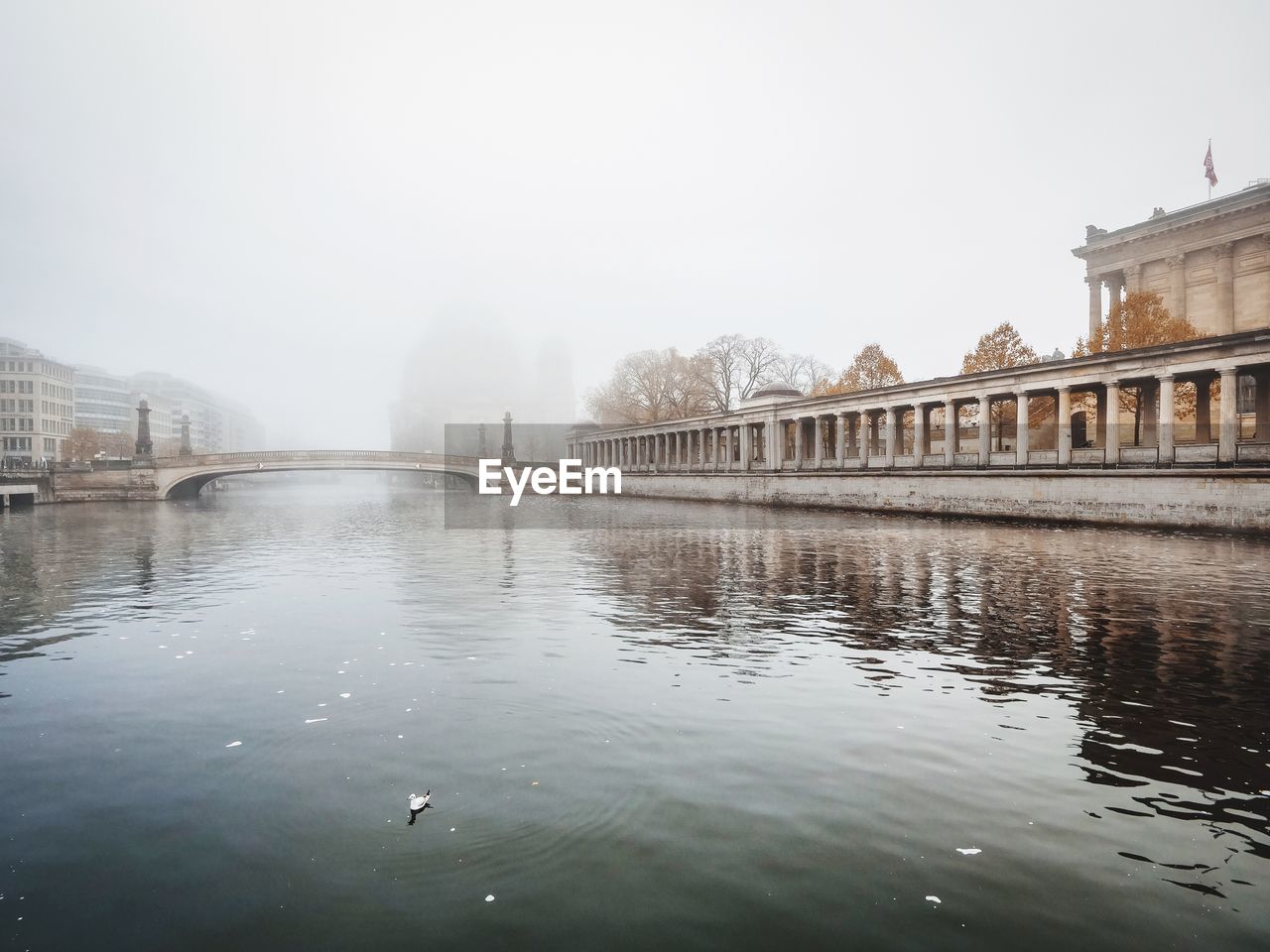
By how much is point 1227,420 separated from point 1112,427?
578 cm

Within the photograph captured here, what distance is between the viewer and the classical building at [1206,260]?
198 feet

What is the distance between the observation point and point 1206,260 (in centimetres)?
6397

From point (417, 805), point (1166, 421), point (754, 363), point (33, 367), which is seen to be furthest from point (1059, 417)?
point (33, 367)

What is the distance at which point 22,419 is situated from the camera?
118 m

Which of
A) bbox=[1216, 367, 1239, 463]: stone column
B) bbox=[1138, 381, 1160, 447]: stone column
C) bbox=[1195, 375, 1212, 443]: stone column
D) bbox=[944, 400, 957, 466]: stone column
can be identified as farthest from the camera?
bbox=[944, 400, 957, 466]: stone column

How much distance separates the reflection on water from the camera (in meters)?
4.62

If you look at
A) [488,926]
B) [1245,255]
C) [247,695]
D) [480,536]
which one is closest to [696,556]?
[480,536]

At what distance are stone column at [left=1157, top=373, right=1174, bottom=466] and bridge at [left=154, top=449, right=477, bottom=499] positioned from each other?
217 ft

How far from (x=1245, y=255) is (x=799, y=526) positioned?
169 feet

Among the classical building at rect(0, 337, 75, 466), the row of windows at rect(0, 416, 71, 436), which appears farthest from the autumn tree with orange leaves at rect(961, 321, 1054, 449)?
the row of windows at rect(0, 416, 71, 436)

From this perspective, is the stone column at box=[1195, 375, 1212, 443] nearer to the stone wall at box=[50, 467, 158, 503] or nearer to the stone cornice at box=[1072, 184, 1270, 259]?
the stone cornice at box=[1072, 184, 1270, 259]

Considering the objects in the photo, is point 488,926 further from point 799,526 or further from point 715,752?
point 799,526

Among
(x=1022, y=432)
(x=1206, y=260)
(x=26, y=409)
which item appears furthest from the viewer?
(x=26, y=409)

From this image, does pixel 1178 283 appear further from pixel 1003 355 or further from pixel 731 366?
pixel 731 366
